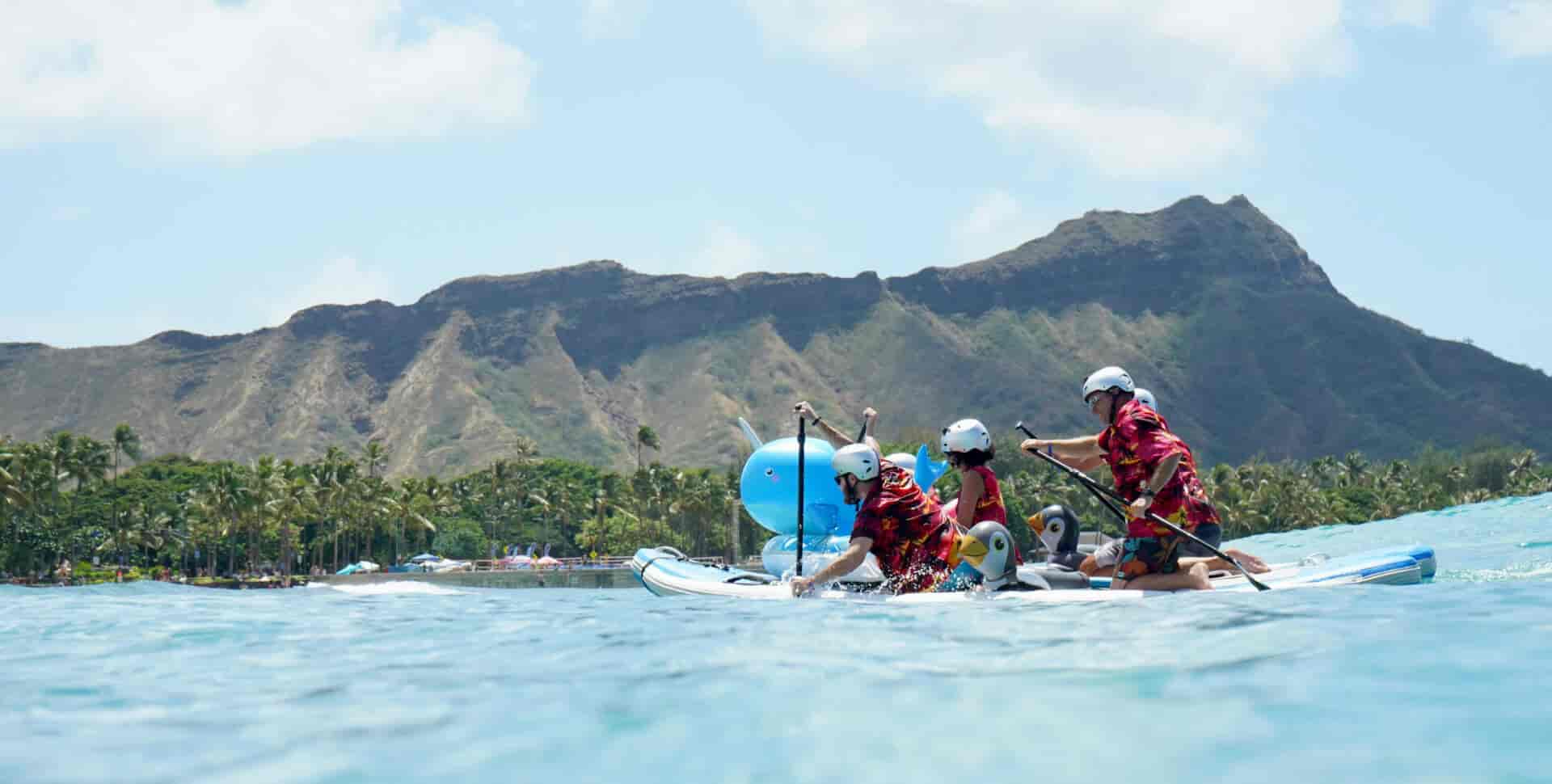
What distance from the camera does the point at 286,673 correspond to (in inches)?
237

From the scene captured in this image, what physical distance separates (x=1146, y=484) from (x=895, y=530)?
191cm

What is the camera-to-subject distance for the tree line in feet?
262

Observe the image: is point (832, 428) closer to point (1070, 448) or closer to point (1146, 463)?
point (1070, 448)

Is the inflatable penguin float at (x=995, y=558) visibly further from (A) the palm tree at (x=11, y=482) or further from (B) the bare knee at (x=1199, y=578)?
(A) the palm tree at (x=11, y=482)

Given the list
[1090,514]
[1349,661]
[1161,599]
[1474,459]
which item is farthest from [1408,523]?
[1474,459]

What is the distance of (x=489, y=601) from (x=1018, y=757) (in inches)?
314

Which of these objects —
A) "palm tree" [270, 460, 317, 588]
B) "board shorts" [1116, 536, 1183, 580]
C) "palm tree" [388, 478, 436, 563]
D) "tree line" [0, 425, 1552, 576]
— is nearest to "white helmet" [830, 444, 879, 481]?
"board shorts" [1116, 536, 1183, 580]

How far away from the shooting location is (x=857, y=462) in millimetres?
9523

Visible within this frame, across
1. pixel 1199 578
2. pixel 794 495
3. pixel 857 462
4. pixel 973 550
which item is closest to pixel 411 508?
pixel 794 495

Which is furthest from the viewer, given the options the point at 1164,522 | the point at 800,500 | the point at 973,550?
the point at 800,500

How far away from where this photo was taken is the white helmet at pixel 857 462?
9.51 m

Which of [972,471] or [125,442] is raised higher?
[125,442]

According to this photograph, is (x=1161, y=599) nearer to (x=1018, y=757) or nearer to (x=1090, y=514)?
(x=1018, y=757)

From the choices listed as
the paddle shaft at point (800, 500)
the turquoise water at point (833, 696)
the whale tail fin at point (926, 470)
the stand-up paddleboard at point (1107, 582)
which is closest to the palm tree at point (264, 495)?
the whale tail fin at point (926, 470)
